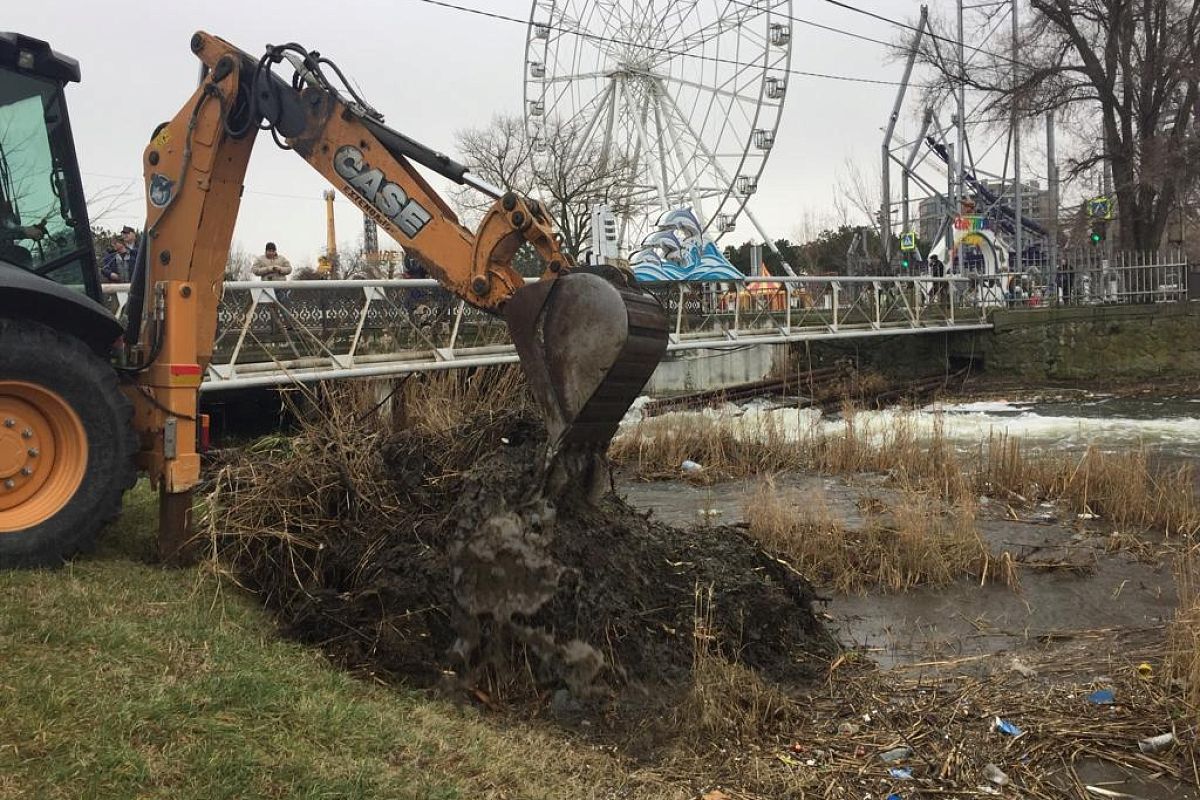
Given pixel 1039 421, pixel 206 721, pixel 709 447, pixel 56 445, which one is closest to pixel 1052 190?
pixel 1039 421

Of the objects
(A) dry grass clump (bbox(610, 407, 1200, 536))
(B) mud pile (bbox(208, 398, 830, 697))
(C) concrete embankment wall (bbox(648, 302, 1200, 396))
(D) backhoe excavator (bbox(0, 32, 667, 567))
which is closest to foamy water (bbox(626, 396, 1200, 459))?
(A) dry grass clump (bbox(610, 407, 1200, 536))

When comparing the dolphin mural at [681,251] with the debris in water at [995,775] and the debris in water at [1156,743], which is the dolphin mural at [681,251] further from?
the debris in water at [995,775]

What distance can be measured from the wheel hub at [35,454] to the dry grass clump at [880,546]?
4.33m

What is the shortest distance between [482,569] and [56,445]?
7.76ft

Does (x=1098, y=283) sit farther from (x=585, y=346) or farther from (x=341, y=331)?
(x=585, y=346)

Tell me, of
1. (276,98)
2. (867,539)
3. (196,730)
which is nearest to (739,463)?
(867,539)

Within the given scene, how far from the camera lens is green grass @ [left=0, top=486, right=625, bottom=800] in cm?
308

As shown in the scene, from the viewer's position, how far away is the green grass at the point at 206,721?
3.08m

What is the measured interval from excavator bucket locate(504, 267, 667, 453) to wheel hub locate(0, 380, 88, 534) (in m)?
2.41

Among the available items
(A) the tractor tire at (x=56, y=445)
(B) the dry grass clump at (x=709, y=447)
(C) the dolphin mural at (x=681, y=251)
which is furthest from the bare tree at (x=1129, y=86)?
(A) the tractor tire at (x=56, y=445)

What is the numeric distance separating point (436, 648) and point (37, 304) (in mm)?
2668

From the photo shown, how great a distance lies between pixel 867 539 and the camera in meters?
7.41

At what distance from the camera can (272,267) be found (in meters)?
12.0

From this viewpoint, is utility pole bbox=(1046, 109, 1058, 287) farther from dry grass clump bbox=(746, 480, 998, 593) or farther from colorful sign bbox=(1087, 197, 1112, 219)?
dry grass clump bbox=(746, 480, 998, 593)
